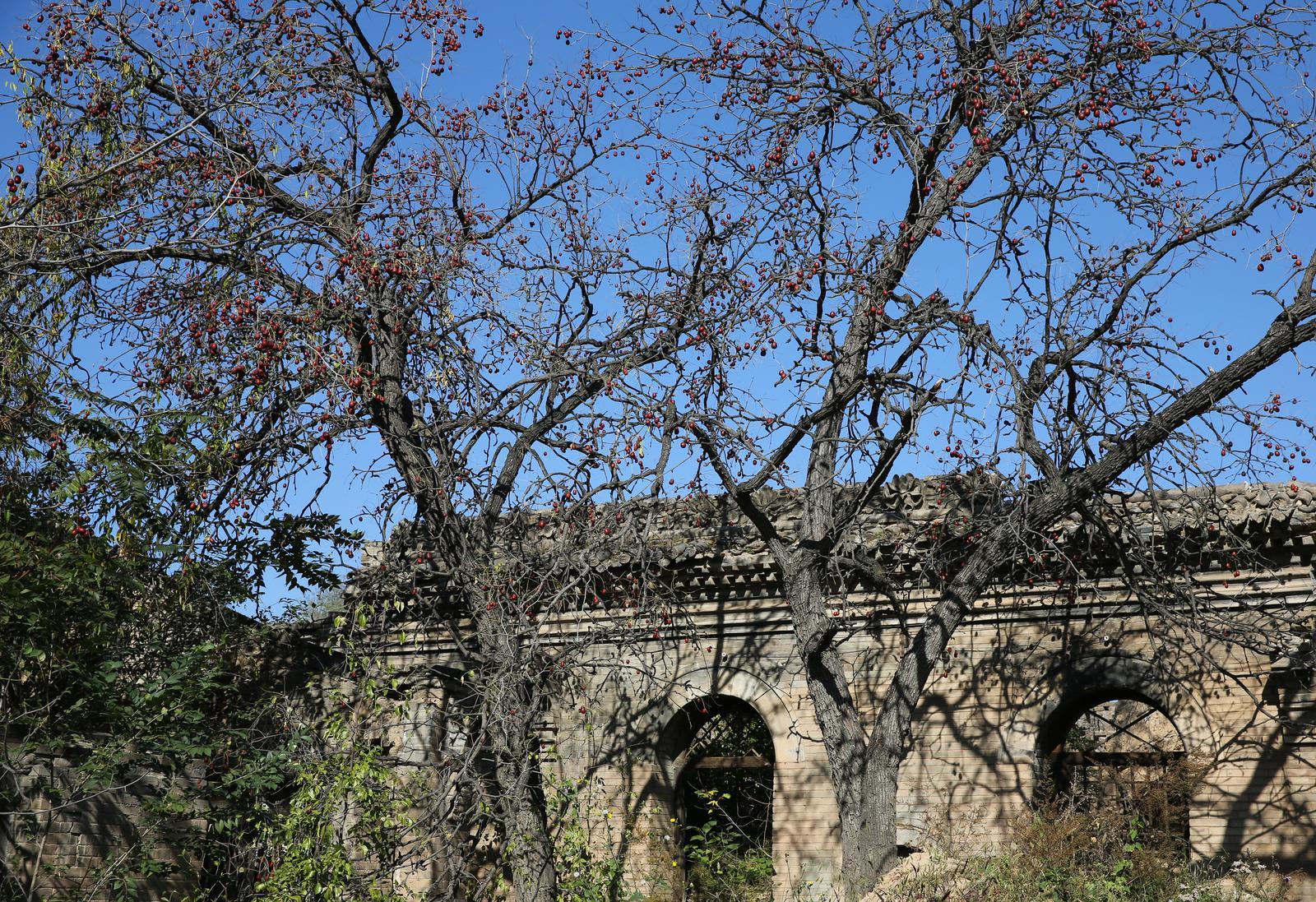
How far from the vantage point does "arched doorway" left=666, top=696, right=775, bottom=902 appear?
14.1 metres

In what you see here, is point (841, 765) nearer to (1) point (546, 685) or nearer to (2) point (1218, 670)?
(1) point (546, 685)

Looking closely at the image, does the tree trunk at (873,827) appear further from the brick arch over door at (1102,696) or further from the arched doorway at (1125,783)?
the brick arch over door at (1102,696)

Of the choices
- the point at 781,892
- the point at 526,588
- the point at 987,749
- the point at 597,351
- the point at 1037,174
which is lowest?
the point at 781,892

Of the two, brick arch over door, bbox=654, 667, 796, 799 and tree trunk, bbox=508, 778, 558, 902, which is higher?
brick arch over door, bbox=654, 667, 796, 799

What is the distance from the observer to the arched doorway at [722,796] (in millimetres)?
14062

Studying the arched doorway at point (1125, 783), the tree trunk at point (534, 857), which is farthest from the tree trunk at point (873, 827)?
the tree trunk at point (534, 857)

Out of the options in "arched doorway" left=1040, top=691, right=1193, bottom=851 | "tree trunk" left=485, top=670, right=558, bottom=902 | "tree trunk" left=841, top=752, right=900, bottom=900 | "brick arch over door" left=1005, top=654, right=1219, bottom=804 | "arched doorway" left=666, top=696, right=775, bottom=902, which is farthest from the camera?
"arched doorway" left=666, top=696, right=775, bottom=902

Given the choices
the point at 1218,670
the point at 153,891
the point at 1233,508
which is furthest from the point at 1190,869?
the point at 153,891

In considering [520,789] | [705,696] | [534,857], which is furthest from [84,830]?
[705,696]

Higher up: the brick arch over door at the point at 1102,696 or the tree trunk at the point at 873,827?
the brick arch over door at the point at 1102,696

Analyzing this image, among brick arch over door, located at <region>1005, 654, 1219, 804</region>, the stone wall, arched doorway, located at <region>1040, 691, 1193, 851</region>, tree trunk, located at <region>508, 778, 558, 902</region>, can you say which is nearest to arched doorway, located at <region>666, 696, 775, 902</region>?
tree trunk, located at <region>508, 778, 558, 902</region>

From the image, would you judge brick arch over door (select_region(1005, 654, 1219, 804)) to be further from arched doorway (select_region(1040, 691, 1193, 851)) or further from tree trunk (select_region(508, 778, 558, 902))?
tree trunk (select_region(508, 778, 558, 902))

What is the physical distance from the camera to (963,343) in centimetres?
1069

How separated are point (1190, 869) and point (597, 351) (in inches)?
275
